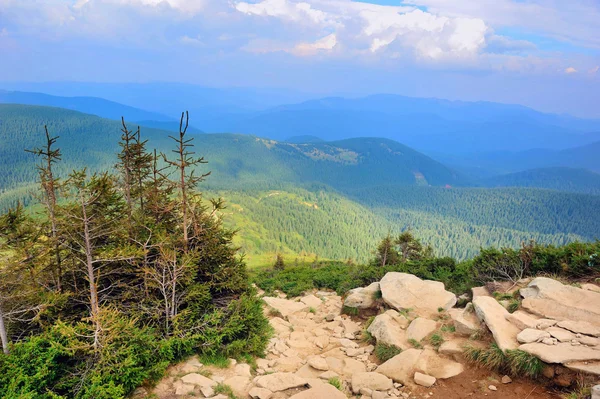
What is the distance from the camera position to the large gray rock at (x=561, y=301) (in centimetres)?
1259

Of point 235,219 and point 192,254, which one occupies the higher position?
point 192,254

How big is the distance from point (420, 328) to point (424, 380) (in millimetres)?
3817

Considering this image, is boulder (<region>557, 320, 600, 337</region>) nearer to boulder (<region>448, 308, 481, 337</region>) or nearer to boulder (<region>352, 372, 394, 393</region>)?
boulder (<region>448, 308, 481, 337</region>)

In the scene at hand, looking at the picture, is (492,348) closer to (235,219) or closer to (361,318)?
(361,318)

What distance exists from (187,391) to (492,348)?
1057cm

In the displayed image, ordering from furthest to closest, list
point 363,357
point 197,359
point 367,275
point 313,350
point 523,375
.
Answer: point 367,275
point 313,350
point 363,357
point 197,359
point 523,375

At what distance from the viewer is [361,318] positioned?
65.7ft

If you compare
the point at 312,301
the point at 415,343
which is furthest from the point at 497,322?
the point at 312,301

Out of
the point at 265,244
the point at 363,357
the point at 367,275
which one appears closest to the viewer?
the point at 363,357

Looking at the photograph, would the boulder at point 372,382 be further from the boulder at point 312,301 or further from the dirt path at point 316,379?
the boulder at point 312,301

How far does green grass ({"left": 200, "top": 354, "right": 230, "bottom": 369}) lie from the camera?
13152mm

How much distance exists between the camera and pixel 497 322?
12461 millimetres

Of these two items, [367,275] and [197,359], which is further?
[367,275]

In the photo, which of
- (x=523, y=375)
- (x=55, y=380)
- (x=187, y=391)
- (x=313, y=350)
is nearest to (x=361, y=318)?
(x=313, y=350)
